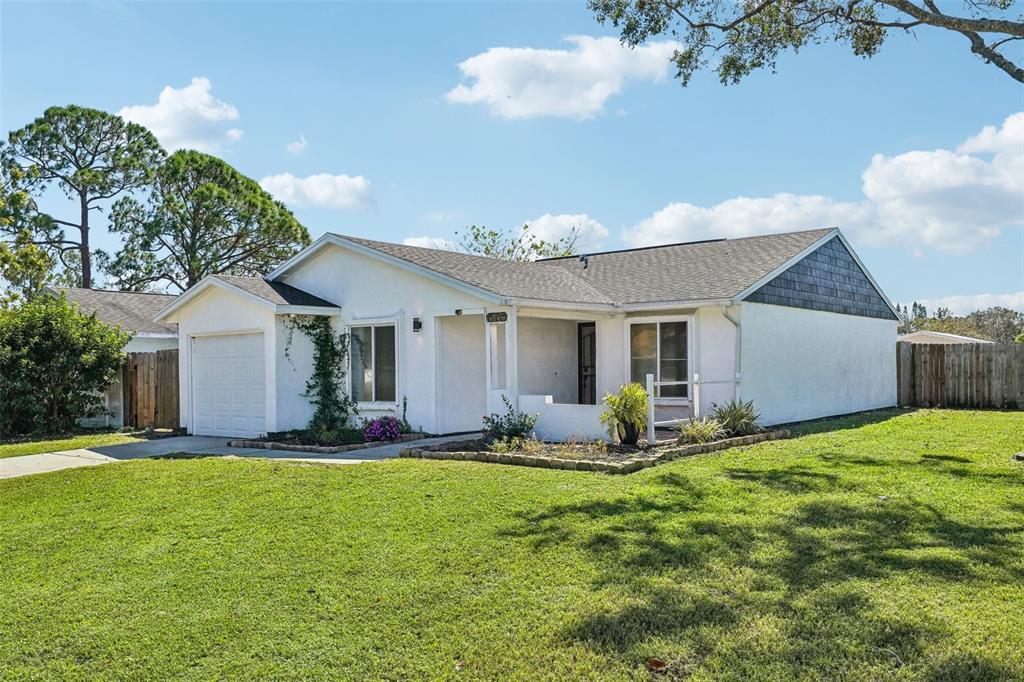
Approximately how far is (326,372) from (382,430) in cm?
223

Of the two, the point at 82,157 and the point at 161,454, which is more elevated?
the point at 82,157

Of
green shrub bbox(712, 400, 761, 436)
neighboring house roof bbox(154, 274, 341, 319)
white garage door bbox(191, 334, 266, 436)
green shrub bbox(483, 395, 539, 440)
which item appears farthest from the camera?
white garage door bbox(191, 334, 266, 436)

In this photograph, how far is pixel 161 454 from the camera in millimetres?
13750

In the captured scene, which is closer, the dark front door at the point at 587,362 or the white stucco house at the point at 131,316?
the dark front door at the point at 587,362

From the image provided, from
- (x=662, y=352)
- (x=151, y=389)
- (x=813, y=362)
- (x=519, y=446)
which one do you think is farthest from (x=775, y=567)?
(x=151, y=389)

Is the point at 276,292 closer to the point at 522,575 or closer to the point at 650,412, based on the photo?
the point at 650,412

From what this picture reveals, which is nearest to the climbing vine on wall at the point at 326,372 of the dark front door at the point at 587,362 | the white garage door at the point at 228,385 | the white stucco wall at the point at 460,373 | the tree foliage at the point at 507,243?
the white garage door at the point at 228,385

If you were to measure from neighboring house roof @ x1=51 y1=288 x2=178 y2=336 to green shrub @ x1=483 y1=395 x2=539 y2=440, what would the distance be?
45.6 ft

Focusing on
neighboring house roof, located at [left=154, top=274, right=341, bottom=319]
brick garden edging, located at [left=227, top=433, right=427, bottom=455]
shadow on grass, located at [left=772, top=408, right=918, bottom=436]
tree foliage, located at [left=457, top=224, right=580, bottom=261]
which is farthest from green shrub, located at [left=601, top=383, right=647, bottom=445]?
tree foliage, located at [left=457, top=224, right=580, bottom=261]

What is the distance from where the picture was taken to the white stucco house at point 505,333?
50.3 ft

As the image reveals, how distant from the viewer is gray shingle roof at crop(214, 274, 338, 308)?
1620 centimetres

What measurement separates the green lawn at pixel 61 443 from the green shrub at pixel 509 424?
800 cm

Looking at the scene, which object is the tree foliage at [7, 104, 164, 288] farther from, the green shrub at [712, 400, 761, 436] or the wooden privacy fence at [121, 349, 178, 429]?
the green shrub at [712, 400, 761, 436]

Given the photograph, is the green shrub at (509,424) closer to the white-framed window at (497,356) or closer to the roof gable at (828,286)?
the white-framed window at (497,356)
